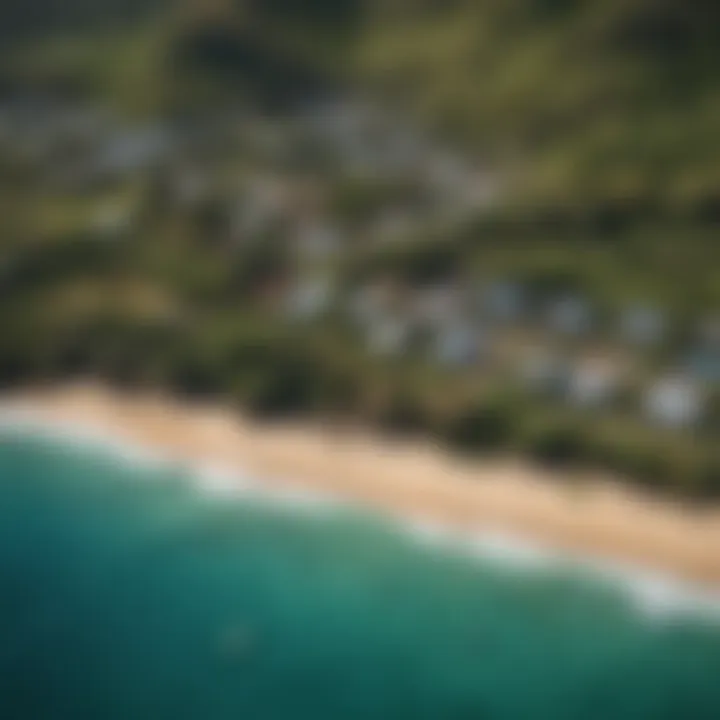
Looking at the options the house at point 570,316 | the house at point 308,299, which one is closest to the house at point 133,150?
the house at point 308,299

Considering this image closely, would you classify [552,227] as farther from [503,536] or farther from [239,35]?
[239,35]

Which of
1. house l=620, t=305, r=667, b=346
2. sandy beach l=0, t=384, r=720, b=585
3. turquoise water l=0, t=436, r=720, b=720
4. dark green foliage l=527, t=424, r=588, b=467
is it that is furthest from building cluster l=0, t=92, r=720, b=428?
turquoise water l=0, t=436, r=720, b=720

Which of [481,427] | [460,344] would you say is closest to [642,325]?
[460,344]

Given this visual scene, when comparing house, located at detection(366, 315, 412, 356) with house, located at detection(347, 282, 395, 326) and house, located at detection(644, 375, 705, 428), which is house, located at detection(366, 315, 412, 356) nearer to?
house, located at detection(347, 282, 395, 326)

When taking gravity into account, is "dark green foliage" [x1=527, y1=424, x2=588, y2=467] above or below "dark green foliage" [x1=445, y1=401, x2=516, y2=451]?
below

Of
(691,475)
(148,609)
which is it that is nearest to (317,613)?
(148,609)

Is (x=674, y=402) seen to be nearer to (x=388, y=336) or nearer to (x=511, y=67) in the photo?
(x=388, y=336)
